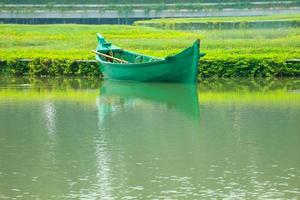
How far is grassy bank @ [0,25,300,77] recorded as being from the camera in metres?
37.2

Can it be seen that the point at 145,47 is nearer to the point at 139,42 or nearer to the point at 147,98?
the point at 139,42

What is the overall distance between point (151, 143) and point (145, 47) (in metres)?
21.4

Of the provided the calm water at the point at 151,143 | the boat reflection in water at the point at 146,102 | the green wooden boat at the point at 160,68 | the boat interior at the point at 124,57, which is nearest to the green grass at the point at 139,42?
the boat interior at the point at 124,57

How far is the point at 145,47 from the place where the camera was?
43.9 meters

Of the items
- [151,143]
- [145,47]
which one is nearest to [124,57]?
[145,47]

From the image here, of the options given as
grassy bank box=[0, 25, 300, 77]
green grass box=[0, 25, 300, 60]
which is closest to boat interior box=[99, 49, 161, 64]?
grassy bank box=[0, 25, 300, 77]

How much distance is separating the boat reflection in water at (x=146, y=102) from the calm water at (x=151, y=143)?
3cm

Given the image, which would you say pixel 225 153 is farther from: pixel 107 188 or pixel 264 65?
pixel 264 65

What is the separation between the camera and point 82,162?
2073cm

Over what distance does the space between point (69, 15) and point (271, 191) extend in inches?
2038

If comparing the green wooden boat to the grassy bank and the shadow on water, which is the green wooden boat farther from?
the grassy bank

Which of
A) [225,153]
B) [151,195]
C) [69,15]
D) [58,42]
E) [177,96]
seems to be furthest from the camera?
[69,15]

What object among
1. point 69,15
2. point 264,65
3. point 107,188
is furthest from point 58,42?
point 107,188

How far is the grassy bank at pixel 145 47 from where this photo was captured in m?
37.2
